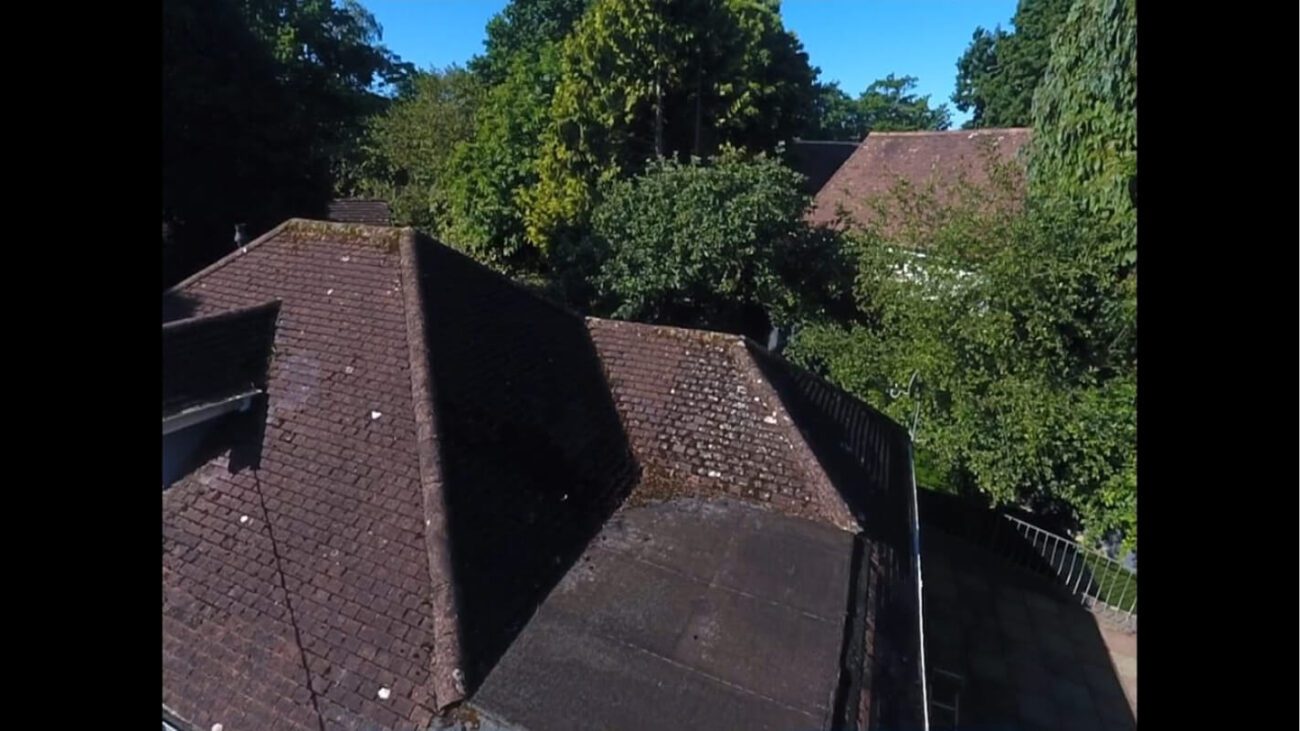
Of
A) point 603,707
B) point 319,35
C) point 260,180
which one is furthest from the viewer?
point 319,35

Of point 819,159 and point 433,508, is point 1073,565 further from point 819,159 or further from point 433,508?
point 819,159

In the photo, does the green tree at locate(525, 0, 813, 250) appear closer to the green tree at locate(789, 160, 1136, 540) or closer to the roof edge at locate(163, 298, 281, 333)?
the green tree at locate(789, 160, 1136, 540)

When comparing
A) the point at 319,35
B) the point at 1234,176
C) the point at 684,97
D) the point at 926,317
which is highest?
the point at 319,35

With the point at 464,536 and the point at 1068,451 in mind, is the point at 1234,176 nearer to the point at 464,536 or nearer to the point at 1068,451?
the point at 464,536

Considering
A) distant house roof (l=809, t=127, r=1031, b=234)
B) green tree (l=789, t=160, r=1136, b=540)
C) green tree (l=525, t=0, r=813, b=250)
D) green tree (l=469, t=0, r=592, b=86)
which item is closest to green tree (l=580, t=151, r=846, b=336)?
green tree (l=789, t=160, r=1136, b=540)

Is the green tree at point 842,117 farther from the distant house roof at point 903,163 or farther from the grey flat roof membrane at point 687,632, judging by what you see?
the grey flat roof membrane at point 687,632

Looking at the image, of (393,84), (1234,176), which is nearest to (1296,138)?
(1234,176)

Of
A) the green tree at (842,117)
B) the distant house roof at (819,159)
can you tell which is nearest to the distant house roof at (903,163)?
the distant house roof at (819,159)

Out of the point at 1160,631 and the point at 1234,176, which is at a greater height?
the point at 1234,176
